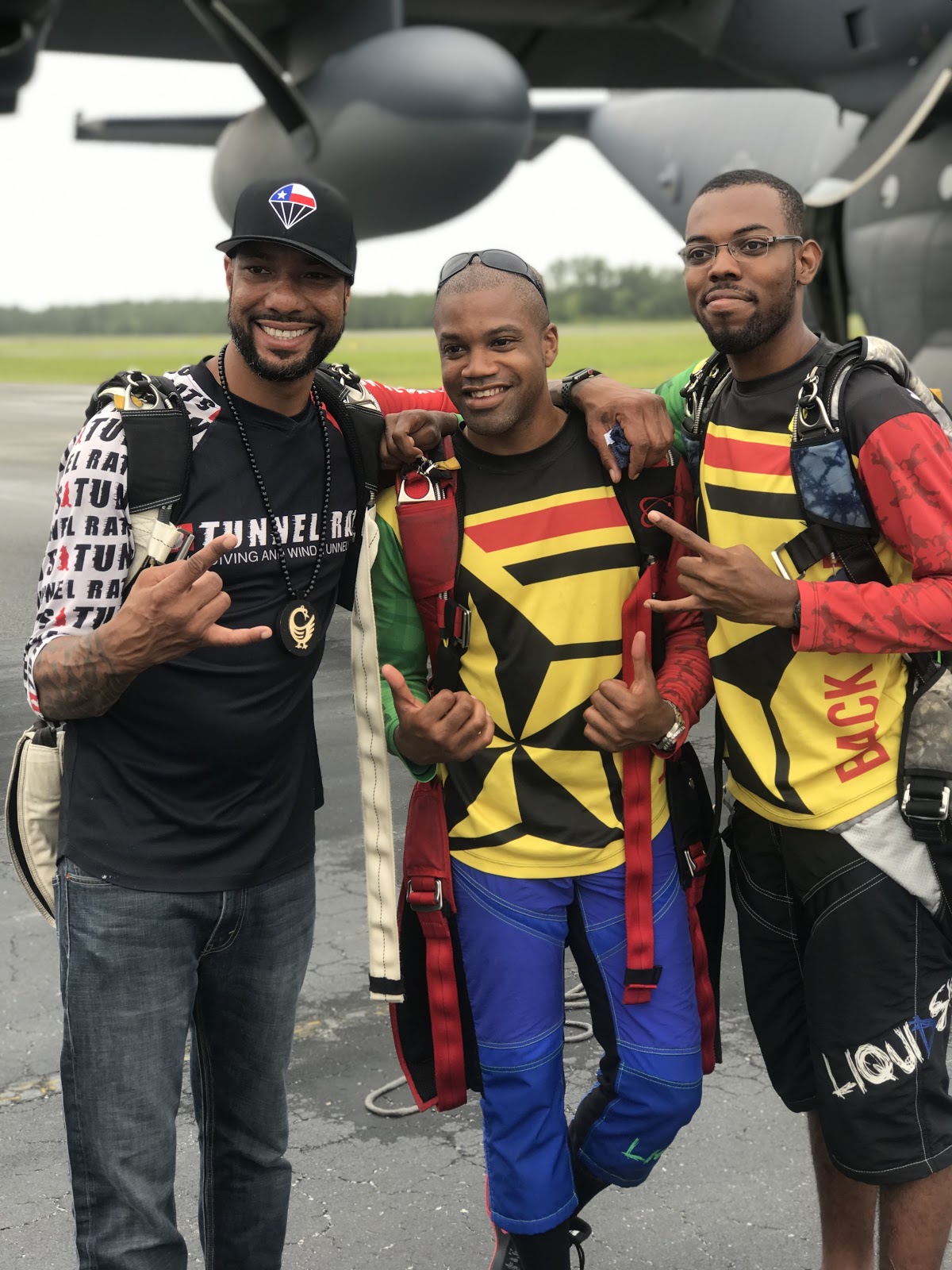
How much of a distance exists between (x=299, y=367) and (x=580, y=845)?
100 cm

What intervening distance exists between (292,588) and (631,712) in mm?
629

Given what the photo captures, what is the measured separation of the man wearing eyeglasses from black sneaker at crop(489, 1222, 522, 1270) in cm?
2

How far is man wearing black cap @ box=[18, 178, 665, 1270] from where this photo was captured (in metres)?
2.06

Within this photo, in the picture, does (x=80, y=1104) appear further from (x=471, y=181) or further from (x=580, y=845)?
(x=471, y=181)

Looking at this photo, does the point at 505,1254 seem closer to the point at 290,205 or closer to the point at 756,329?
the point at 756,329

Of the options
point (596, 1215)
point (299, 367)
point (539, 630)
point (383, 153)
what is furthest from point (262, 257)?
point (383, 153)

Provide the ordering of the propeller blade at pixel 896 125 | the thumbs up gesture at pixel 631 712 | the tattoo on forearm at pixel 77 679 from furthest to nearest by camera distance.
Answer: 1. the propeller blade at pixel 896 125
2. the thumbs up gesture at pixel 631 712
3. the tattoo on forearm at pixel 77 679

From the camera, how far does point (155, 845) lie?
213cm

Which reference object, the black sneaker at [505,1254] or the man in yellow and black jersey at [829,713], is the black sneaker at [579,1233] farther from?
the man in yellow and black jersey at [829,713]

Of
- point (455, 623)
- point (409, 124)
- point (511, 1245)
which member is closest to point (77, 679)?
point (455, 623)

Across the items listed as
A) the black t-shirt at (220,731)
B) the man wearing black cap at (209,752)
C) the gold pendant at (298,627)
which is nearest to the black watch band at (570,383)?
the man wearing black cap at (209,752)

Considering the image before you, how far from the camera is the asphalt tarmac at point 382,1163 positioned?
2727 millimetres

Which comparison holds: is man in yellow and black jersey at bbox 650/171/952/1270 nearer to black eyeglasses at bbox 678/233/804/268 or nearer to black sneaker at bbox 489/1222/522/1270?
black eyeglasses at bbox 678/233/804/268

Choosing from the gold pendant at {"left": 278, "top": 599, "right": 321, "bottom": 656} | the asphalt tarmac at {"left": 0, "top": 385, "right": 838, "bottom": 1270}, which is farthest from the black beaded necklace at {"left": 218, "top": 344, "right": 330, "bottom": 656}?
the asphalt tarmac at {"left": 0, "top": 385, "right": 838, "bottom": 1270}
